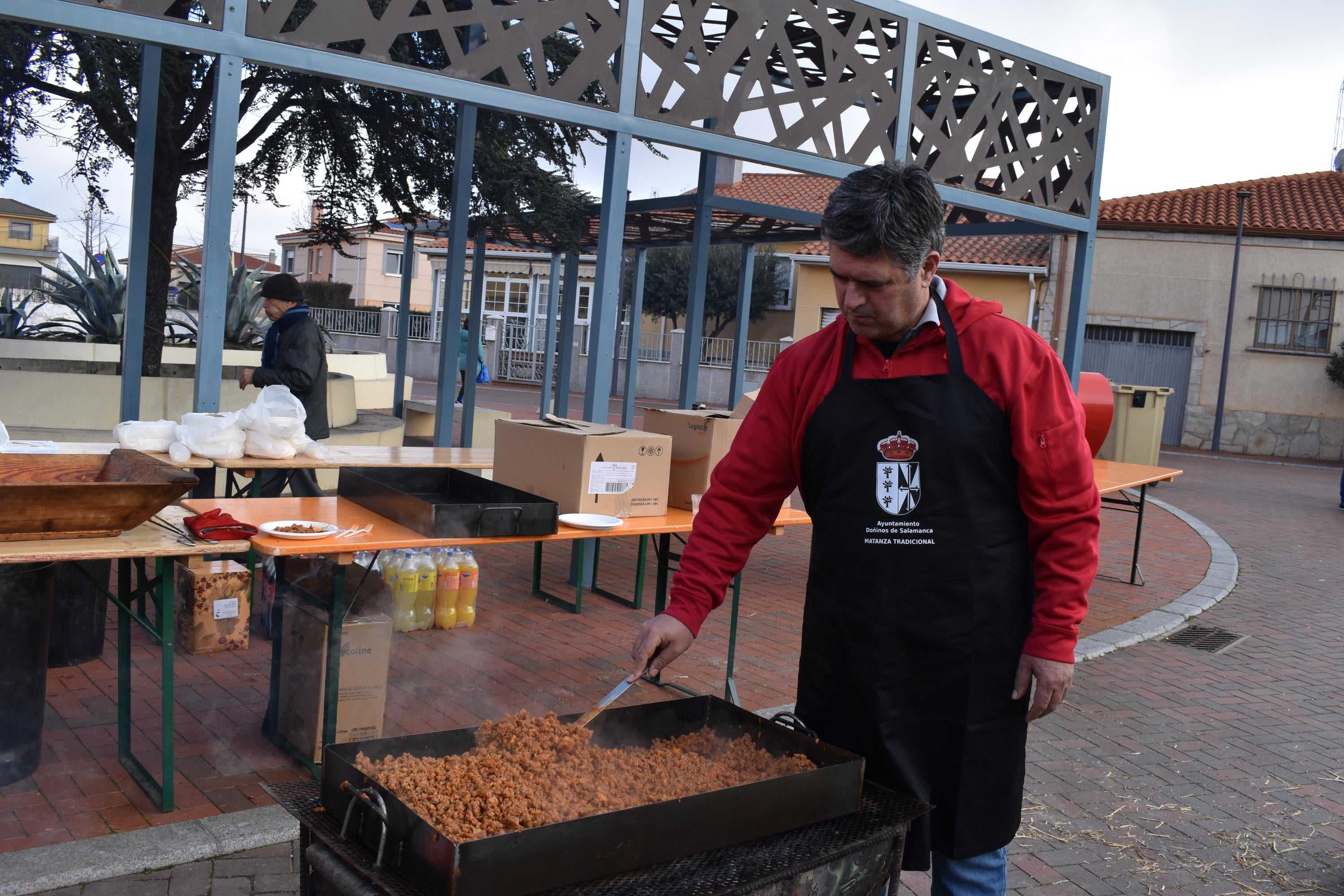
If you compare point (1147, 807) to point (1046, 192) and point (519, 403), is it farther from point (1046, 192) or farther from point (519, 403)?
point (519, 403)

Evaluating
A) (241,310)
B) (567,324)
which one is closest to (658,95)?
(567,324)

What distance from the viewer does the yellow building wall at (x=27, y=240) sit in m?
69.2

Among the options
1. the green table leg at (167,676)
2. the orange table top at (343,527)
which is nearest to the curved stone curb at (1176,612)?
the orange table top at (343,527)

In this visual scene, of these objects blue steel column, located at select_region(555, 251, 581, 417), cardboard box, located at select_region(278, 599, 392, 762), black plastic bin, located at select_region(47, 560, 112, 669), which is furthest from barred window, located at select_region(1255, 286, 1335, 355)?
black plastic bin, located at select_region(47, 560, 112, 669)

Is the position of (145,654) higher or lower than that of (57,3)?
lower

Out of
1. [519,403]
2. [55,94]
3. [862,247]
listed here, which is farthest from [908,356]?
[519,403]

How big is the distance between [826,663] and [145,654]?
4.14m

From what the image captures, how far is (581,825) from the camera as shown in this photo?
1880 mm

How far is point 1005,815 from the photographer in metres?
2.46

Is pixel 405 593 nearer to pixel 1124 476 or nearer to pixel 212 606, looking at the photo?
pixel 212 606

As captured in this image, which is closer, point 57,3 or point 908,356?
point 908,356

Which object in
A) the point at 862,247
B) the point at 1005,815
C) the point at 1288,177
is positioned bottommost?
the point at 1005,815

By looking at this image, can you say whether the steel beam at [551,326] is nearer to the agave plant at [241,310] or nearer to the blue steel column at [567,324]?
the blue steel column at [567,324]

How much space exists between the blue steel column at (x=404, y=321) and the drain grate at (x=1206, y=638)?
26.3 feet
